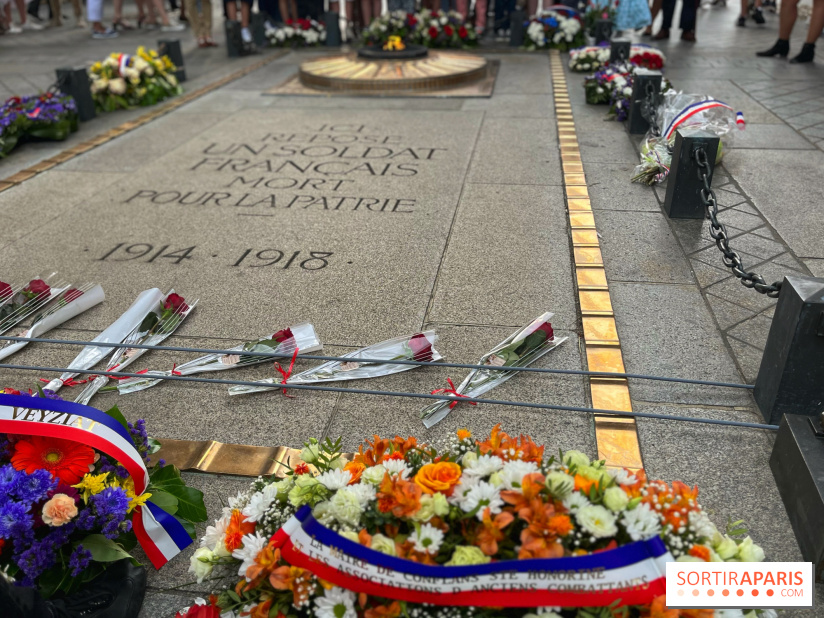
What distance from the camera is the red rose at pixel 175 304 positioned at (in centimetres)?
331

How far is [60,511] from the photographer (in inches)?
66.3

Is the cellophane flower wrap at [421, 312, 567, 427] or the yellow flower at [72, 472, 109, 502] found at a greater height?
the yellow flower at [72, 472, 109, 502]

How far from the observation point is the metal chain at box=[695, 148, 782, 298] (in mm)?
2545

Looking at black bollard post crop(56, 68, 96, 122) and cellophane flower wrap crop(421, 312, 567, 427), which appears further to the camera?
black bollard post crop(56, 68, 96, 122)

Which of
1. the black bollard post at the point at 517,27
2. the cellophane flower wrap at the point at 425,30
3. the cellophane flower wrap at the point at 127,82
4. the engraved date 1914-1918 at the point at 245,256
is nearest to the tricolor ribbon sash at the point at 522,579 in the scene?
the engraved date 1914-1918 at the point at 245,256

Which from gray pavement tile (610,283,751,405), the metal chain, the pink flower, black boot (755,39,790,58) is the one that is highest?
black boot (755,39,790,58)

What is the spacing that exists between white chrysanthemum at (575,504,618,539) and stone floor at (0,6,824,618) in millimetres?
750

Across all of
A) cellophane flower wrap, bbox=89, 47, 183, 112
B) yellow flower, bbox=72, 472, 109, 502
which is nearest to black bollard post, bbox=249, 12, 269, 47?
cellophane flower wrap, bbox=89, 47, 183, 112

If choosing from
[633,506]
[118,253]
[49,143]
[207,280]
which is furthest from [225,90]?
[633,506]

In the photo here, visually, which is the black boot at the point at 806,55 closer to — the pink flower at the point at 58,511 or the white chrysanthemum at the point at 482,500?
the white chrysanthemum at the point at 482,500

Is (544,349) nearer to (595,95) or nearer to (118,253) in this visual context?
(118,253)

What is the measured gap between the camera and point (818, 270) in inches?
141

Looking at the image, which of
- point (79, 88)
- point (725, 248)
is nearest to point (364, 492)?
point (725, 248)

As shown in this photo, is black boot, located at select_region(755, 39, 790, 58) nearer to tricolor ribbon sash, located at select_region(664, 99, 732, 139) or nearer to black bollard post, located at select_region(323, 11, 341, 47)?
tricolor ribbon sash, located at select_region(664, 99, 732, 139)
